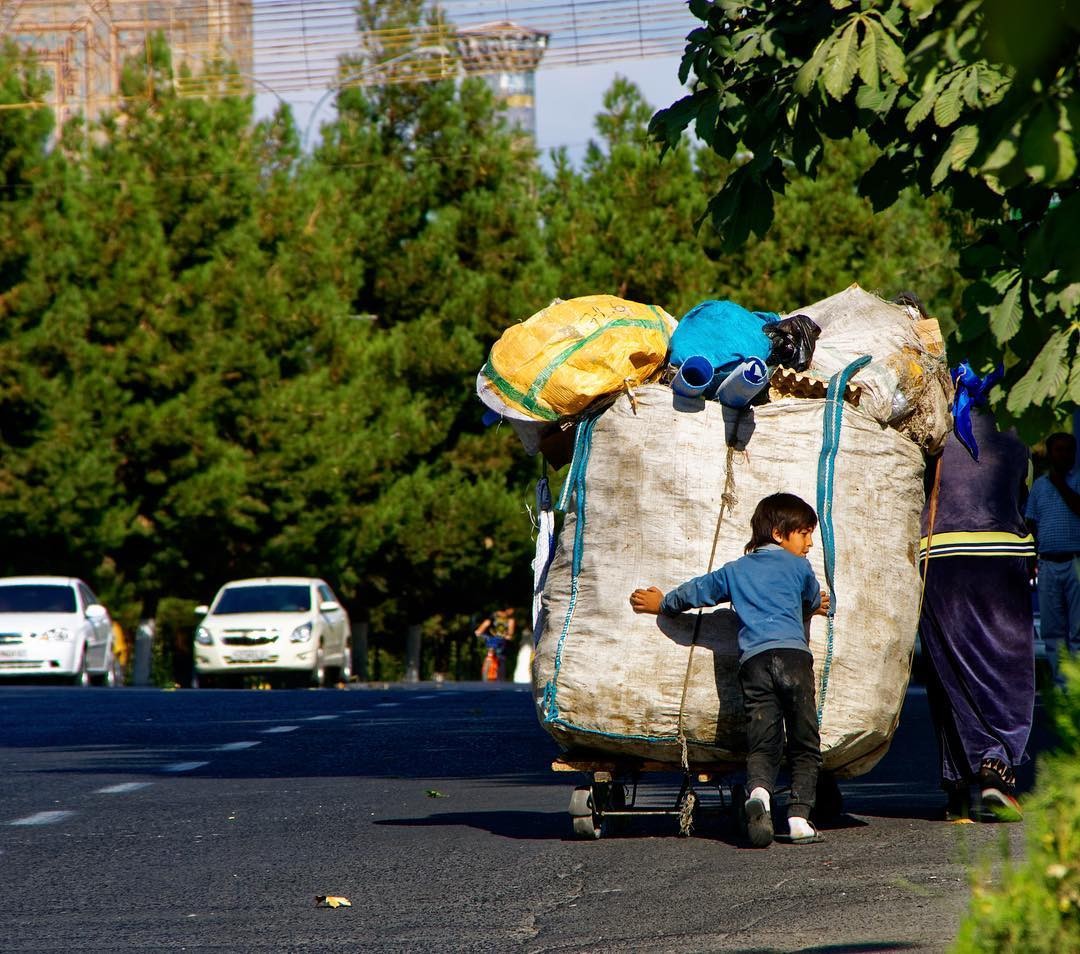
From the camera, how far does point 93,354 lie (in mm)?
36031

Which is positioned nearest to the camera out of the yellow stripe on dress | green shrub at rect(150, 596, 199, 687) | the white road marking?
the yellow stripe on dress

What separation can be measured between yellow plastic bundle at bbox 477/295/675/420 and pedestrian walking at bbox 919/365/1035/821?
139 cm

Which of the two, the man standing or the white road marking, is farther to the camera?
the man standing

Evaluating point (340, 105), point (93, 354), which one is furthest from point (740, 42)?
point (340, 105)

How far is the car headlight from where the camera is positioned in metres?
28.8

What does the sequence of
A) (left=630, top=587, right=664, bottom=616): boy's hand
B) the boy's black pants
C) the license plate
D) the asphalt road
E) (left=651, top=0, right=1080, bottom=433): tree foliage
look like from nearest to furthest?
(left=651, top=0, right=1080, bottom=433): tree foliage → the asphalt road → the boy's black pants → (left=630, top=587, right=664, bottom=616): boy's hand → the license plate

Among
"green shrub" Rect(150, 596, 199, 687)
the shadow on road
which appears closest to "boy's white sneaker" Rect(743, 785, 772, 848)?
the shadow on road

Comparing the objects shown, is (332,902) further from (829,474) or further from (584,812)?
(829,474)

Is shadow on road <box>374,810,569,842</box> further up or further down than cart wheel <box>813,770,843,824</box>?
further down

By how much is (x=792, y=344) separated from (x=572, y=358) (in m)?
0.84

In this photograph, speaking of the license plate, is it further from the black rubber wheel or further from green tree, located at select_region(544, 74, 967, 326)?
the black rubber wheel

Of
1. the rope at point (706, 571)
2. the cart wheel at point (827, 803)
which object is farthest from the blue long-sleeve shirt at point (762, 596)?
the cart wheel at point (827, 803)

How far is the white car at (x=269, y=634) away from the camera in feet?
94.5

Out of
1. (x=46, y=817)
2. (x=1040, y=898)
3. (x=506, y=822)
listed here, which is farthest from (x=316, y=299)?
(x=1040, y=898)
